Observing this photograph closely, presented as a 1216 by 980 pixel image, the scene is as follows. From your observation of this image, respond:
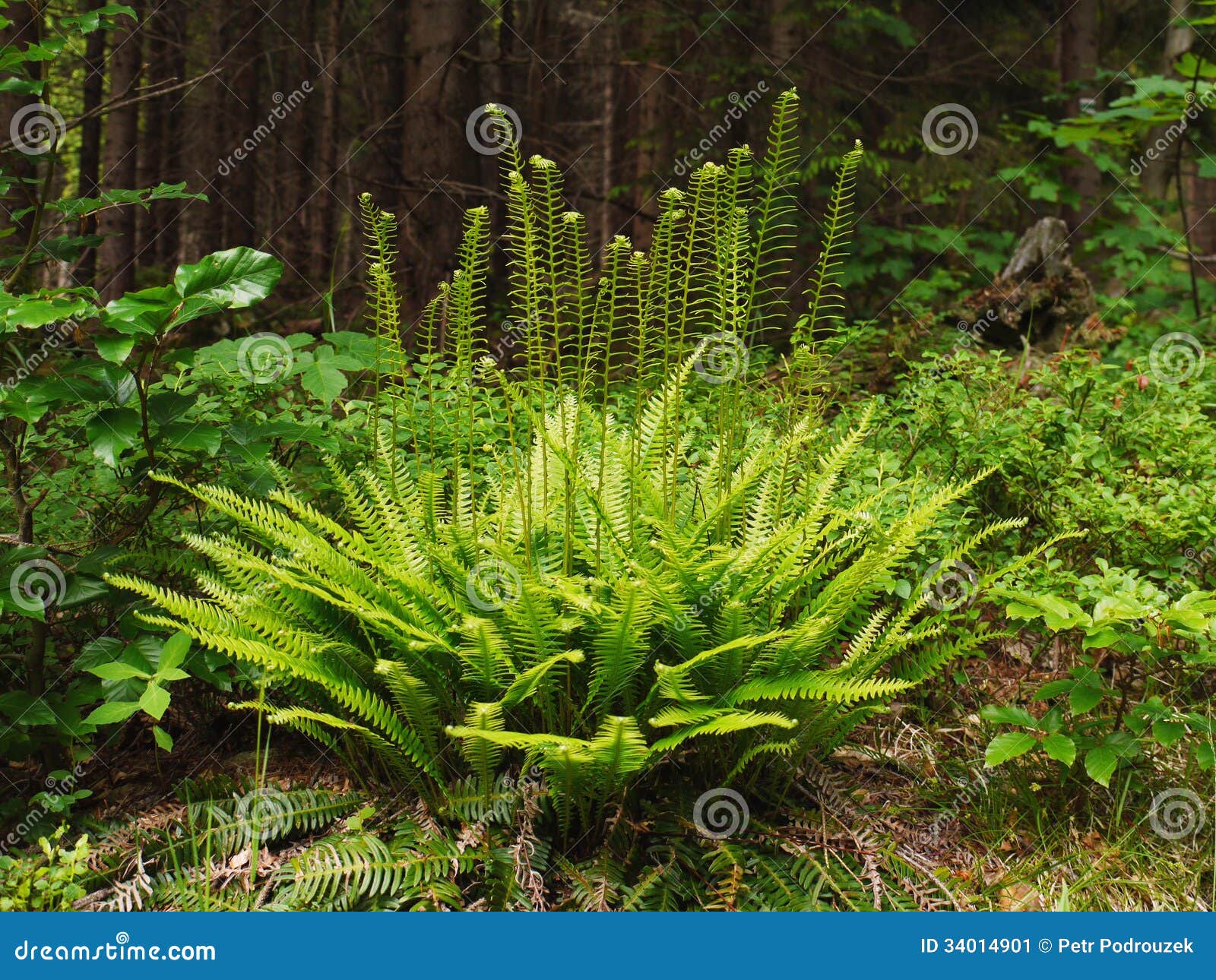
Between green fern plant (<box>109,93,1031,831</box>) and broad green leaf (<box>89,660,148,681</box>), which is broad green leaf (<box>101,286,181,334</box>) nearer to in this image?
green fern plant (<box>109,93,1031,831</box>)

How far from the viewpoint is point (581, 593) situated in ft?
→ 8.41

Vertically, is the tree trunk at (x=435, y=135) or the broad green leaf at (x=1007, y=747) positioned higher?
the tree trunk at (x=435, y=135)

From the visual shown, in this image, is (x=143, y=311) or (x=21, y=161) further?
(x=21, y=161)

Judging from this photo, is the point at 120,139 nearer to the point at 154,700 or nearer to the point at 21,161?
the point at 21,161

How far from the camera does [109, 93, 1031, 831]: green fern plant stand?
2.48 meters

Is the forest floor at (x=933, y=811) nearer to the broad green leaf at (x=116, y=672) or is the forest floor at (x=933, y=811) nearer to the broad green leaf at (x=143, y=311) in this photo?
the broad green leaf at (x=116, y=672)

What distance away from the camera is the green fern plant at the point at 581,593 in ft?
8.13

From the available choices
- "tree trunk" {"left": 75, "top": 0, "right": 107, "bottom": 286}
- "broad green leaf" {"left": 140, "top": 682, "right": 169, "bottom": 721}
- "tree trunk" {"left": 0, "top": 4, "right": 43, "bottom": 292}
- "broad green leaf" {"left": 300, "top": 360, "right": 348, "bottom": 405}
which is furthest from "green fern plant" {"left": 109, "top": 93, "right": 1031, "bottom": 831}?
"tree trunk" {"left": 75, "top": 0, "right": 107, "bottom": 286}

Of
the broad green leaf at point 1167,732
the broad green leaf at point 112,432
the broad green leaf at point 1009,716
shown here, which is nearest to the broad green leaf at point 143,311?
the broad green leaf at point 112,432

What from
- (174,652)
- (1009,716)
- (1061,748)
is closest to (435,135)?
(174,652)

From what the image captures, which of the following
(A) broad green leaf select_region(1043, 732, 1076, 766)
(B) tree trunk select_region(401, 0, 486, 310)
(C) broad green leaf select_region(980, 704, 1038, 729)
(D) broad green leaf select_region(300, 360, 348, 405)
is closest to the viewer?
(A) broad green leaf select_region(1043, 732, 1076, 766)

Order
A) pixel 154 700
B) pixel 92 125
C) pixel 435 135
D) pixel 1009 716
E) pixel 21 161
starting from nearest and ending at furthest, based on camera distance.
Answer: pixel 154 700, pixel 1009 716, pixel 21 161, pixel 435 135, pixel 92 125

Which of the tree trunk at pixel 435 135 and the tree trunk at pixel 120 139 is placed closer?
the tree trunk at pixel 435 135

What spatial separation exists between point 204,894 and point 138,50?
29.3 ft
